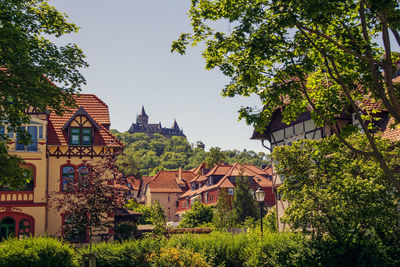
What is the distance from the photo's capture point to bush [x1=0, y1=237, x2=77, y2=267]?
17.0 meters

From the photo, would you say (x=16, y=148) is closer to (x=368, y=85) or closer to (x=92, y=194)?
(x=92, y=194)

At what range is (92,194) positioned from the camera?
70.1 feet

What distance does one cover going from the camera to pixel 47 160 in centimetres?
3166

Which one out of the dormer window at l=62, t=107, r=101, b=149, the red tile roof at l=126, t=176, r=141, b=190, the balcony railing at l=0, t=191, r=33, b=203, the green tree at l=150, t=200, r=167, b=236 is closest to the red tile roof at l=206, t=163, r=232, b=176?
the red tile roof at l=126, t=176, r=141, b=190

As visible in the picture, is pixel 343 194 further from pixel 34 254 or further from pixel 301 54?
pixel 34 254

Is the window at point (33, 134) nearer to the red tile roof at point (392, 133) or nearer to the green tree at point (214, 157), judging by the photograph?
the red tile roof at point (392, 133)

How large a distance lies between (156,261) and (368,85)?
1061cm

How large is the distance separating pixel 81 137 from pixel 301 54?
2124cm

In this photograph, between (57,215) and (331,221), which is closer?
(331,221)

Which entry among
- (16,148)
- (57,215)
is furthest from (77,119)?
(57,215)

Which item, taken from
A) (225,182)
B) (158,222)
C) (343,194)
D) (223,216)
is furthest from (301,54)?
(225,182)

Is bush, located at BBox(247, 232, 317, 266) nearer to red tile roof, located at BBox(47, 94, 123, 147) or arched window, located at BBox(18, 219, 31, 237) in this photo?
red tile roof, located at BBox(47, 94, 123, 147)

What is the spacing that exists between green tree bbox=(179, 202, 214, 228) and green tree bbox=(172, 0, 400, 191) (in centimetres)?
4119

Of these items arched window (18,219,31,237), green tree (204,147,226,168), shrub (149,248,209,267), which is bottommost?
shrub (149,248,209,267)
